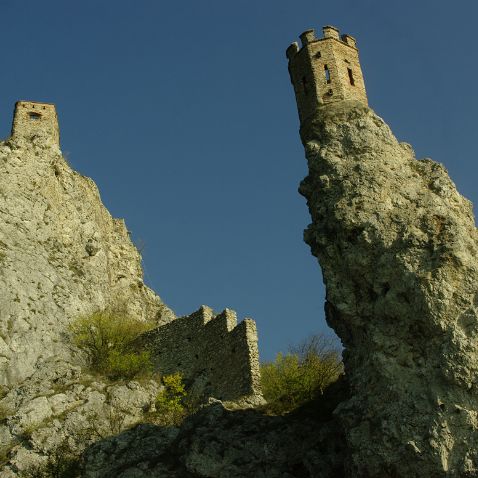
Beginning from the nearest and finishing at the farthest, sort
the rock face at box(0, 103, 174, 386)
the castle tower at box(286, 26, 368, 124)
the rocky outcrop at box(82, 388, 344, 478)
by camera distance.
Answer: the rocky outcrop at box(82, 388, 344, 478) < the castle tower at box(286, 26, 368, 124) < the rock face at box(0, 103, 174, 386)

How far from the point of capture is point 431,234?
20.4 metres

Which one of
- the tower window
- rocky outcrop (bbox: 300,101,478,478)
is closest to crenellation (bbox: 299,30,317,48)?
the tower window

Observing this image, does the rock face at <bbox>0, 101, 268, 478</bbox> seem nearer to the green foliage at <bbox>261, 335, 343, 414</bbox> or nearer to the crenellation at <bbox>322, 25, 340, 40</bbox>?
the green foliage at <bbox>261, 335, 343, 414</bbox>

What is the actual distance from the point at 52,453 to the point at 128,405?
169 inches

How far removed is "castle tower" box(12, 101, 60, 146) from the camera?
4441 centimetres

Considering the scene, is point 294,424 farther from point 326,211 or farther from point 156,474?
point 326,211

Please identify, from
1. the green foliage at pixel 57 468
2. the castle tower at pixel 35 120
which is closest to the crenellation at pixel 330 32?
the green foliage at pixel 57 468

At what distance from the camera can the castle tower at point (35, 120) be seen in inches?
1748

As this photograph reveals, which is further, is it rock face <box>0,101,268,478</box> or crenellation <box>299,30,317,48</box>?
crenellation <box>299,30,317,48</box>

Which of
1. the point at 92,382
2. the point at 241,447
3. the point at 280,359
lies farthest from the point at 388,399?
the point at 92,382

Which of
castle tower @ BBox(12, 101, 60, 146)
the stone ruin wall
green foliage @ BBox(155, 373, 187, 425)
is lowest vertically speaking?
green foliage @ BBox(155, 373, 187, 425)

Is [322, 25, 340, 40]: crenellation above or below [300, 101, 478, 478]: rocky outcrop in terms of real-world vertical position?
above

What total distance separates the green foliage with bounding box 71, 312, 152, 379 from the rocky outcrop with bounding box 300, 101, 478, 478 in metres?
13.2

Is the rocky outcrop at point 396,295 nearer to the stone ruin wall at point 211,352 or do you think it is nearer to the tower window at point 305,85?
the tower window at point 305,85
